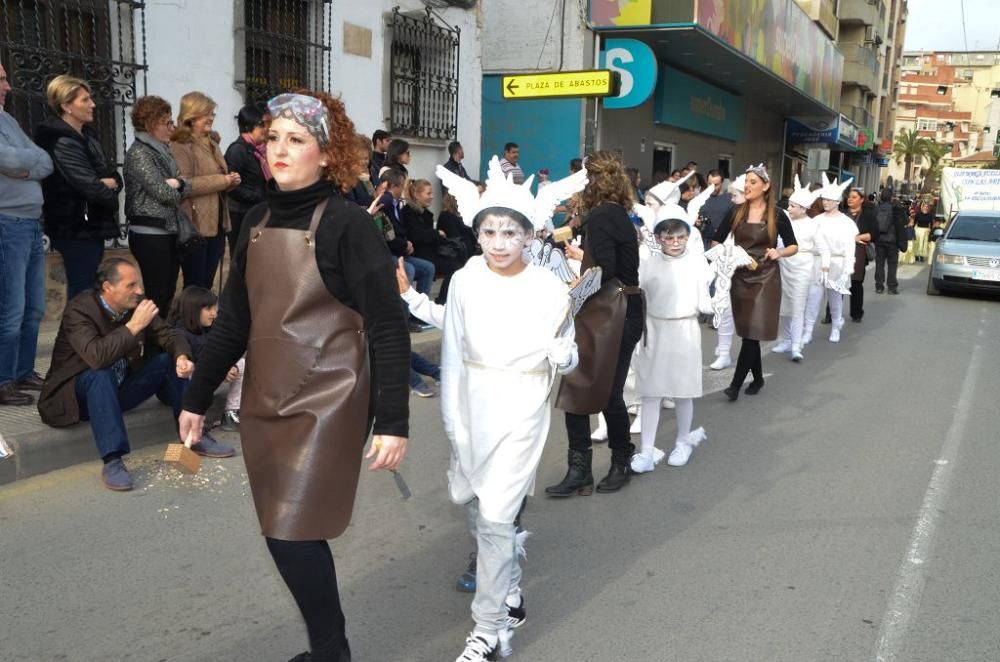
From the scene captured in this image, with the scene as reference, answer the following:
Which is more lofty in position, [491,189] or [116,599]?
[491,189]

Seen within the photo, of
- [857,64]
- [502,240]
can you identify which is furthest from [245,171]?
[857,64]

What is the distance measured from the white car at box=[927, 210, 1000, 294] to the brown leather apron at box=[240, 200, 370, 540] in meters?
15.6

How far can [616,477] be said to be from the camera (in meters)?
5.11

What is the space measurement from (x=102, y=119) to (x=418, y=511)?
5.42 m

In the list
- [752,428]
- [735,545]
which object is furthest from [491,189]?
[752,428]

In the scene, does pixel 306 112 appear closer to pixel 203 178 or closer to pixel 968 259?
pixel 203 178

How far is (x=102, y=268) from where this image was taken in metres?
4.97

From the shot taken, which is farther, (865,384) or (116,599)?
(865,384)

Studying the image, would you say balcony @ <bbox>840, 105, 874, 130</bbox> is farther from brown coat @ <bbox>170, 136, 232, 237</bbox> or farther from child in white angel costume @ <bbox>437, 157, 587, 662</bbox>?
child in white angel costume @ <bbox>437, 157, 587, 662</bbox>

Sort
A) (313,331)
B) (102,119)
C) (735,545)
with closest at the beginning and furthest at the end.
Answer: (313,331), (735,545), (102,119)

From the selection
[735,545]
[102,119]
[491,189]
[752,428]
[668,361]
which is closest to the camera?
[491,189]

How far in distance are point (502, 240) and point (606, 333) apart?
1611mm

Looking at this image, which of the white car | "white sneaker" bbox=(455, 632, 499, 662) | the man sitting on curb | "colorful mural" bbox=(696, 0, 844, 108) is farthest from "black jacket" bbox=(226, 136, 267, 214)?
the white car

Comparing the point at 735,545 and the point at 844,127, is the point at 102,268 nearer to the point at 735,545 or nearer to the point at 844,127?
the point at 735,545
